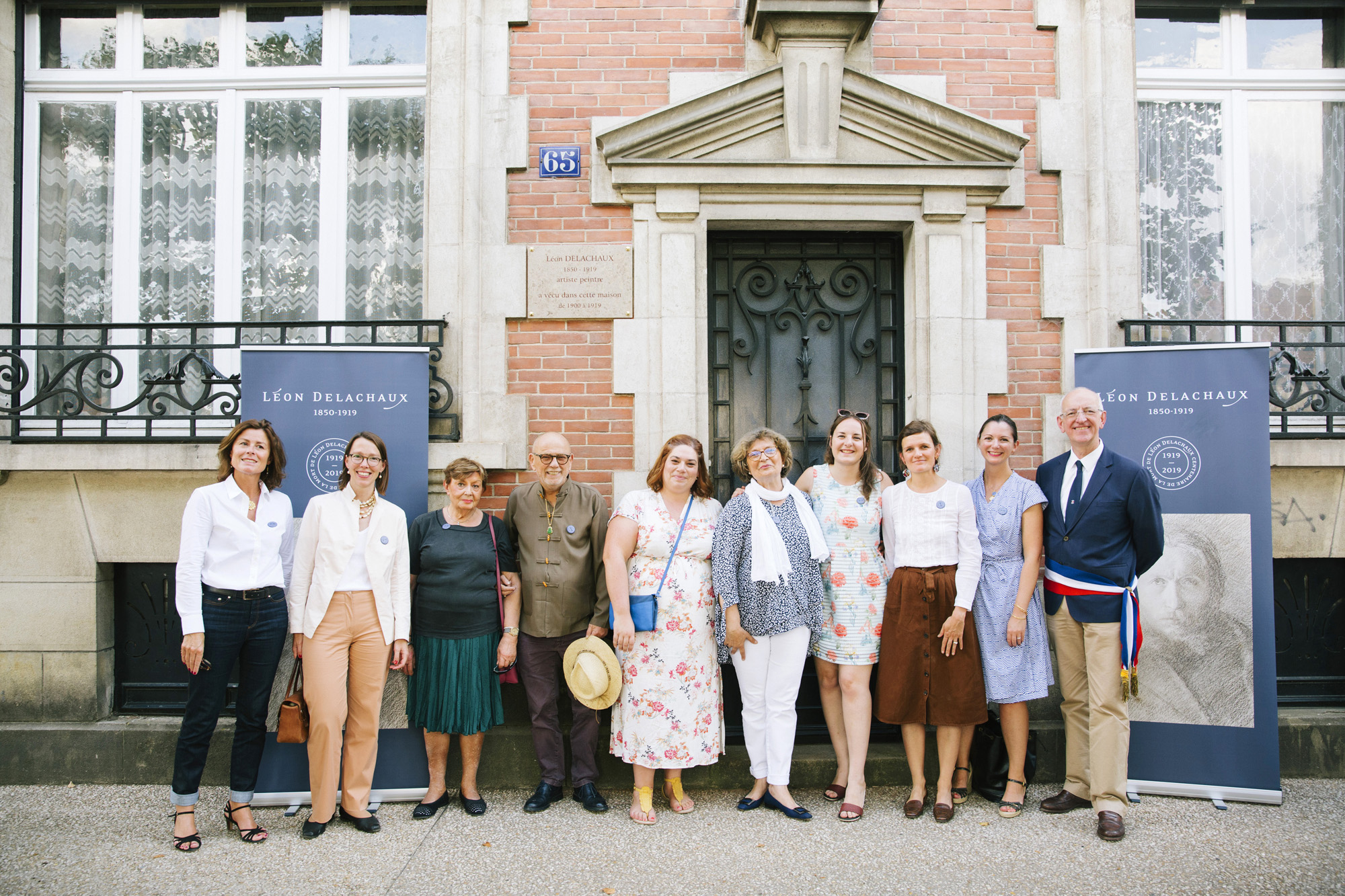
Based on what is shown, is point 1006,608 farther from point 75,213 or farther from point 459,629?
point 75,213

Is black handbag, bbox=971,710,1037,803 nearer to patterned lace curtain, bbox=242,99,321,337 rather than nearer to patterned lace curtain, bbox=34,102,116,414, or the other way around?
patterned lace curtain, bbox=242,99,321,337

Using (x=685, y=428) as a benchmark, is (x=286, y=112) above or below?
above

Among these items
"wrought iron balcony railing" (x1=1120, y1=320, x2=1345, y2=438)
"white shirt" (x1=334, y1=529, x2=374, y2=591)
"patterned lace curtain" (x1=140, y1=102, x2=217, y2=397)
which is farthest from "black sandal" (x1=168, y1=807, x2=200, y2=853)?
"wrought iron balcony railing" (x1=1120, y1=320, x2=1345, y2=438)

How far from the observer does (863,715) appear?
3922 millimetres

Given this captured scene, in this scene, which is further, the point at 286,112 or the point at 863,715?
the point at 286,112

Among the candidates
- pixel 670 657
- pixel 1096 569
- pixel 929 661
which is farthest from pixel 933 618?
pixel 670 657

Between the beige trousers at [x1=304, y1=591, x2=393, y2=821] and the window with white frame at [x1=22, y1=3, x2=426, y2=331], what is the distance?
81.9 inches

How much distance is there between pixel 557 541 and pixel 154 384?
2531 mm

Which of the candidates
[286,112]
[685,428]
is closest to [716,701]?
[685,428]

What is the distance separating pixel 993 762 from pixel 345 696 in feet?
10.3

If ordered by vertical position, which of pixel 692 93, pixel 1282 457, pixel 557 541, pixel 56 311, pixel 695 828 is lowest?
pixel 695 828

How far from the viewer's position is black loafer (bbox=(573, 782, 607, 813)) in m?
3.94

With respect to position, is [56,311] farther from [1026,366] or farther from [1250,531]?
[1250,531]

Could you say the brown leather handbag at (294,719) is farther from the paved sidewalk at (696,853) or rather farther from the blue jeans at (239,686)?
the paved sidewalk at (696,853)
